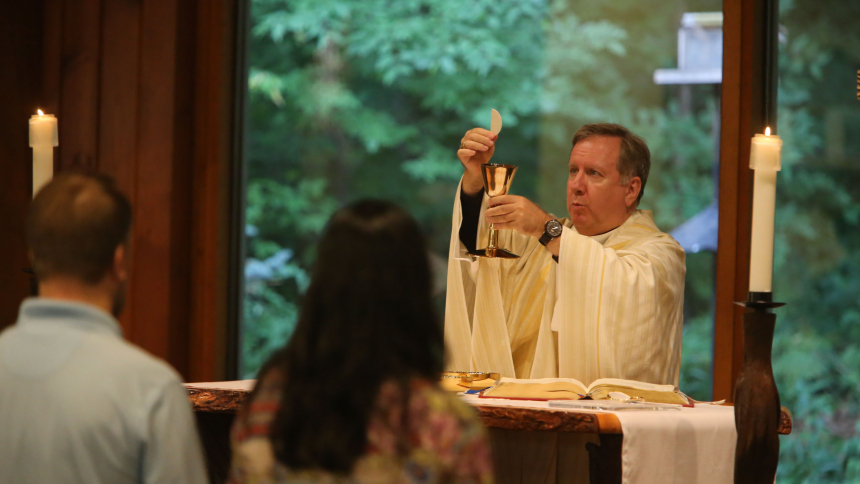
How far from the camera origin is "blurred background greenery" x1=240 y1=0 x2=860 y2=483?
3.16m

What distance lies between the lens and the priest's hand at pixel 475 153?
2.72 m

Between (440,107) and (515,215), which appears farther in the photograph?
(440,107)

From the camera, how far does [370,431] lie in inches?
45.4

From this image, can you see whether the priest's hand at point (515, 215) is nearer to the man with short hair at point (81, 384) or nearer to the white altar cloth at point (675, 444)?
the white altar cloth at point (675, 444)

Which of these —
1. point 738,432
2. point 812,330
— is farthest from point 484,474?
point 812,330

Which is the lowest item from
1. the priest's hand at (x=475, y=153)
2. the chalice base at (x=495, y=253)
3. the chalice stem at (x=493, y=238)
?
the chalice base at (x=495, y=253)

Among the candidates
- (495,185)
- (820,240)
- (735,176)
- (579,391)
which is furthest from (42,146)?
(820,240)

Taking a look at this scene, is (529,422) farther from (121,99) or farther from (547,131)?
(121,99)

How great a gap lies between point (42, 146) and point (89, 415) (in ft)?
4.90

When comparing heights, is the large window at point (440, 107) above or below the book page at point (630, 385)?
above

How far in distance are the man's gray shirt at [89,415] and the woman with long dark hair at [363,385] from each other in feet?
0.32

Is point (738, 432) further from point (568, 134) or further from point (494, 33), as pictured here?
point (494, 33)

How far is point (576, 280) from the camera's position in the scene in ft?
8.32

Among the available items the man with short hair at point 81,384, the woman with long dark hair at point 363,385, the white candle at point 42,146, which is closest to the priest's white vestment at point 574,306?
the white candle at point 42,146
